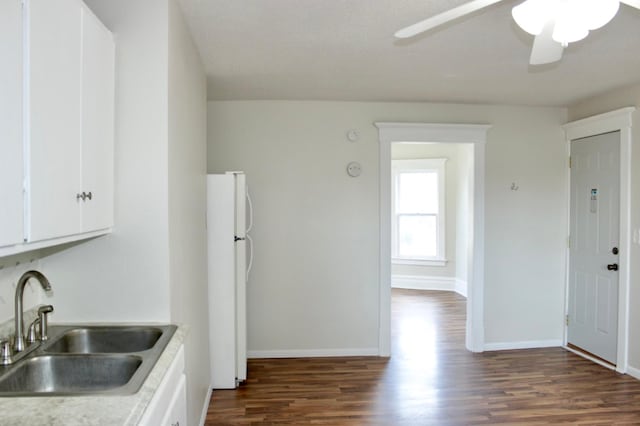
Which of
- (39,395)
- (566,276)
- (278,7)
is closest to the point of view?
(39,395)

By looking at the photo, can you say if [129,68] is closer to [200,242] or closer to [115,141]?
[115,141]

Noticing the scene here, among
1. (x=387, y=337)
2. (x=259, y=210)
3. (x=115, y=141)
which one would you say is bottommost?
(x=387, y=337)

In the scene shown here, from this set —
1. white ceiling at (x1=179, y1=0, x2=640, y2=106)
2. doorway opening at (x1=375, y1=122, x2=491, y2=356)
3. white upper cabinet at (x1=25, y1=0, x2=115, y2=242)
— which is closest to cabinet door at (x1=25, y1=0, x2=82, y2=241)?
white upper cabinet at (x1=25, y1=0, x2=115, y2=242)

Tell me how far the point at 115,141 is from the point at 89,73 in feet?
1.19

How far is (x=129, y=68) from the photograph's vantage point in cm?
193

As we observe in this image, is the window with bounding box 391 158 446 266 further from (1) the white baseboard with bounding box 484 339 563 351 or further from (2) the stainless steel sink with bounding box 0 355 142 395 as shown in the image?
(2) the stainless steel sink with bounding box 0 355 142 395

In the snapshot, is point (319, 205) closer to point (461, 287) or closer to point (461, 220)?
point (461, 220)

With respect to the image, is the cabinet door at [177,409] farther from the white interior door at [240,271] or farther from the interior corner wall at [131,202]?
the white interior door at [240,271]

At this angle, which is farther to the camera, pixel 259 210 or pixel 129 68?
pixel 259 210

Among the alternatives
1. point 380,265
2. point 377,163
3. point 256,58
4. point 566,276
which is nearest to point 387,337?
point 380,265

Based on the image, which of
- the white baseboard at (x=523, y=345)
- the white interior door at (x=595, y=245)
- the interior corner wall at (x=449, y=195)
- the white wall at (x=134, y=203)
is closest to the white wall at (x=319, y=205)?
the white baseboard at (x=523, y=345)

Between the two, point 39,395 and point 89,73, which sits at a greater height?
point 89,73

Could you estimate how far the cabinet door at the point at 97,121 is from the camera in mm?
1613

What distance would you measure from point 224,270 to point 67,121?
2024 mm
